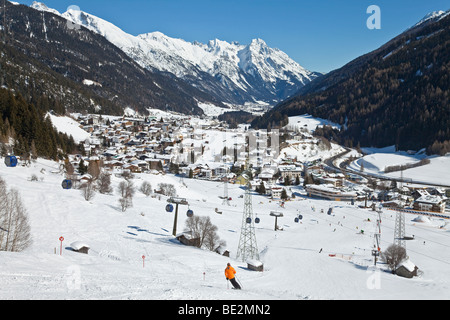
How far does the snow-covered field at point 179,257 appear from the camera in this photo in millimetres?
11461

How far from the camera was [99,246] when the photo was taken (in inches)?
913

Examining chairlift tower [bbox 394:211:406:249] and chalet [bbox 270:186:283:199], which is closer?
chairlift tower [bbox 394:211:406:249]

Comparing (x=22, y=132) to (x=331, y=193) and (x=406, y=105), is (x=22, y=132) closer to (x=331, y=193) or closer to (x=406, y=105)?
(x=331, y=193)

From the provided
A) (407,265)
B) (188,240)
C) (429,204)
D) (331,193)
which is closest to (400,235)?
(407,265)

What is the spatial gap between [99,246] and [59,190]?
58.2 ft

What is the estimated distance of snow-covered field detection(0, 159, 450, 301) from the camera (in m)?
11.5

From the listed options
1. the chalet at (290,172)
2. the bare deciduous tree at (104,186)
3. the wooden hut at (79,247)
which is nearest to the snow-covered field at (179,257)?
the wooden hut at (79,247)

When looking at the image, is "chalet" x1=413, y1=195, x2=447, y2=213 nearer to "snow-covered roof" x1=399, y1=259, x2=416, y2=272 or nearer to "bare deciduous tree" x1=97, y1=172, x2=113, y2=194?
"snow-covered roof" x1=399, y1=259, x2=416, y2=272

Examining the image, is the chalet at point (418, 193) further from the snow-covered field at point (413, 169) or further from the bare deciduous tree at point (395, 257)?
the bare deciduous tree at point (395, 257)

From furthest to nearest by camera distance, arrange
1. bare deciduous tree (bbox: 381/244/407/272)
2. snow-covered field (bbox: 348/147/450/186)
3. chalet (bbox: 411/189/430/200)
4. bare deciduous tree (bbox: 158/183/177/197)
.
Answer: snow-covered field (bbox: 348/147/450/186) → chalet (bbox: 411/189/430/200) → bare deciduous tree (bbox: 158/183/177/197) → bare deciduous tree (bbox: 381/244/407/272)

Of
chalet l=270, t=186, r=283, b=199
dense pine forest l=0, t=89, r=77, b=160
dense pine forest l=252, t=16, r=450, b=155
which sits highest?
dense pine forest l=252, t=16, r=450, b=155

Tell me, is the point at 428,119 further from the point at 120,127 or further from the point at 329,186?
the point at 120,127

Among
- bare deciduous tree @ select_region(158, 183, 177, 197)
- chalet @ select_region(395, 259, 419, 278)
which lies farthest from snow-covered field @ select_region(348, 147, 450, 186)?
chalet @ select_region(395, 259, 419, 278)
